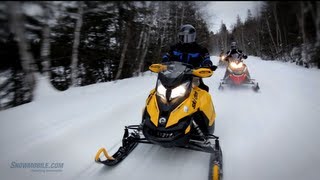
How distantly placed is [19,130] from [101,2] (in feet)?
9.62

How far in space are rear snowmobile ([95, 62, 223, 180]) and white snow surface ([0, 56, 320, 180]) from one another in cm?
24

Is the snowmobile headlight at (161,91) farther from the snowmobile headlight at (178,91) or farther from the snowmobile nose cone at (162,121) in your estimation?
the snowmobile nose cone at (162,121)

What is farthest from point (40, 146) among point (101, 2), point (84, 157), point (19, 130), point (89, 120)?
point (101, 2)

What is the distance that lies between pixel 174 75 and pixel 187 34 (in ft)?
A: 1.95

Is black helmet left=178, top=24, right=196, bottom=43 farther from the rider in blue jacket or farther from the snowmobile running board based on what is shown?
the snowmobile running board

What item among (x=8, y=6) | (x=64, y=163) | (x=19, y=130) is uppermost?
(x=8, y=6)

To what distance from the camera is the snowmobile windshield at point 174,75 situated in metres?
3.26

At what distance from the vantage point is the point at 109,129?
4586 mm

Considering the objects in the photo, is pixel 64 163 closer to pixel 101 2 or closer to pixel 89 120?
pixel 89 120

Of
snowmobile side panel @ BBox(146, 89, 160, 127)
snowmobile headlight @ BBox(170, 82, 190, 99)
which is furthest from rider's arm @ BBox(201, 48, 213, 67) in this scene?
snowmobile side panel @ BBox(146, 89, 160, 127)

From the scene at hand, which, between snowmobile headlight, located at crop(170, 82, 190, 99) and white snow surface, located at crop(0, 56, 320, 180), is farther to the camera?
snowmobile headlight, located at crop(170, 82, 190, 99)

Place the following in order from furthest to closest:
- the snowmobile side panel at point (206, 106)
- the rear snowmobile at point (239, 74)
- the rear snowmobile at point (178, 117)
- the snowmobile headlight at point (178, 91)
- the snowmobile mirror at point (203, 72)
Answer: the rear snowmobile at point (239, 74) < the snowmobile side panel at point (206, 106) < the snowmobile mirror at point (203, 72) < the snowmobile headlight at point (178, 91) < the rear snowmobile at point (178, 117)

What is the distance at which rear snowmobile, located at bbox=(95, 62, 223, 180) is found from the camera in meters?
3.04

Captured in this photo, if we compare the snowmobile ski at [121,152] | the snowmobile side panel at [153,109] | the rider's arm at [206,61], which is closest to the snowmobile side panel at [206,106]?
the rider's arm at [206,61]
